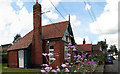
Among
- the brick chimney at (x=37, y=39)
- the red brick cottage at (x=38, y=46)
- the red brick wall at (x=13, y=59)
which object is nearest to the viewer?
the red brick cottage at (x=38, y=46)

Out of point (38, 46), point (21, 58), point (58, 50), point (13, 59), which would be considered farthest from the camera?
point (13, 59)

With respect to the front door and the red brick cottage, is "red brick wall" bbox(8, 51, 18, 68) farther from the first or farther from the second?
the front door

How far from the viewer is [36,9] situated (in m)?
16.4

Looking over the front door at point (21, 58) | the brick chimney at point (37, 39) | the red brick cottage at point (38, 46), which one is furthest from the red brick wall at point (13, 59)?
the brick chimney at point (37, 39)

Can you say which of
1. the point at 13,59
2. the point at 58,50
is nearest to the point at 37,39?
the point at 58,50

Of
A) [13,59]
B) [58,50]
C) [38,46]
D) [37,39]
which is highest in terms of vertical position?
[37,39]

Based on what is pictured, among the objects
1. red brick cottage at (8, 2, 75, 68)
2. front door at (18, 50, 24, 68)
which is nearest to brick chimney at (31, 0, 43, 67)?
red brick cottage at (8, 2, 75, 68)

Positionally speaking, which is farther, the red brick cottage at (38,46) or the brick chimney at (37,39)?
the brick chimney at (37,39)

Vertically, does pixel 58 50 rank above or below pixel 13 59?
above

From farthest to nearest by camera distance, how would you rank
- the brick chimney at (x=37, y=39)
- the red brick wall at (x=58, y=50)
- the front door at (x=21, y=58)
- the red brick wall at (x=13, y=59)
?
the red brick wall at (x=13, y=59) < the front door at (x=21, y=58) < the brick chimney at (x=37, y=39) < the red brick wall at (x=58, y=50)

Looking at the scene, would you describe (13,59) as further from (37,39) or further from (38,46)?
(37,39)

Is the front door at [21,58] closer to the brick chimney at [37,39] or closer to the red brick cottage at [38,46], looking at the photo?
the red brick cottage at [38,46]

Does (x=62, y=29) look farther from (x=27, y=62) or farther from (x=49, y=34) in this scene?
(x=27, y=62)

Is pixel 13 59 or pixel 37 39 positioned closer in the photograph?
pixel 37 39
